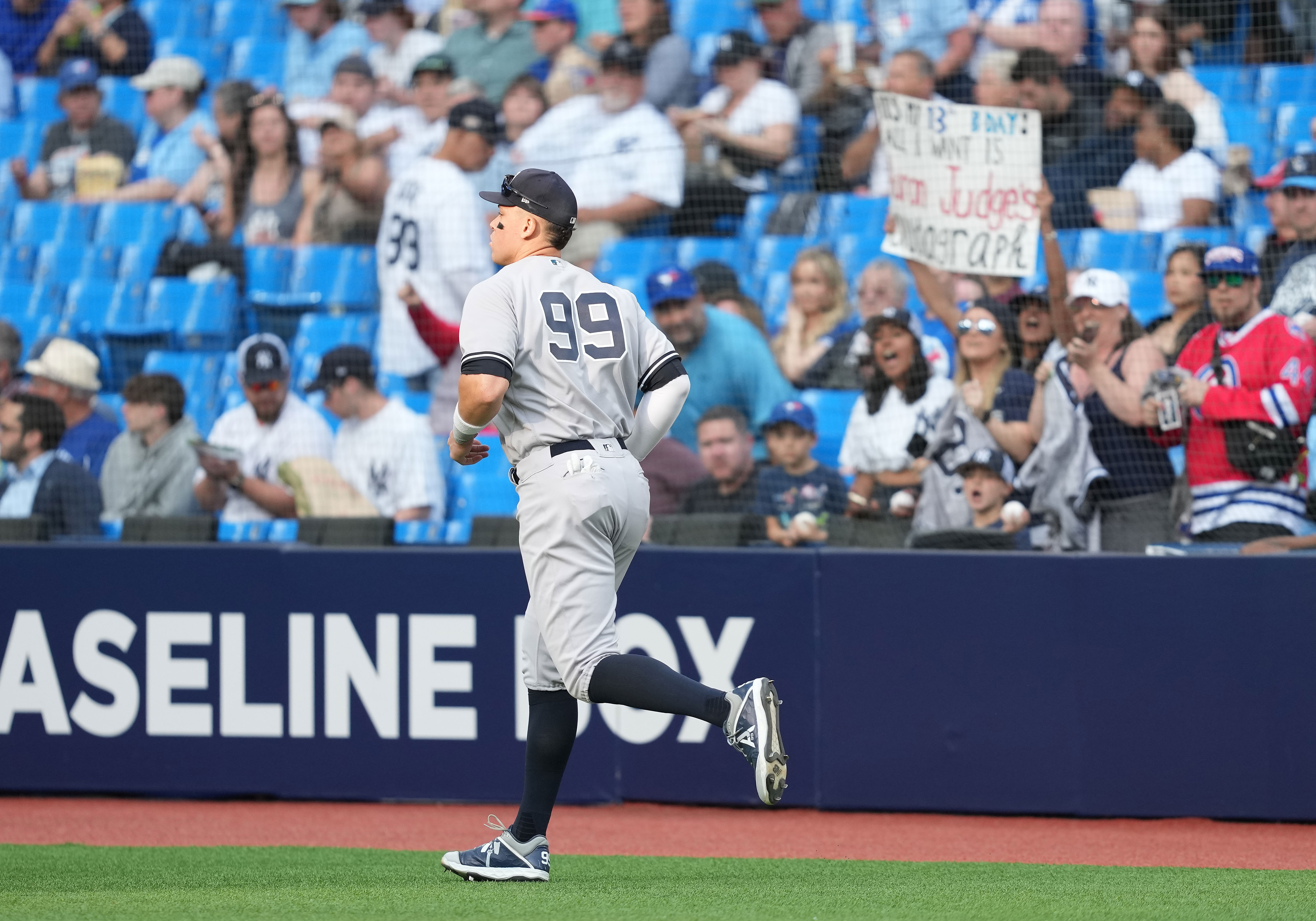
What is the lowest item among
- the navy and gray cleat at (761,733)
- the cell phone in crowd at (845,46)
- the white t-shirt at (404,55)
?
the navy and gray cleat at (761,733)

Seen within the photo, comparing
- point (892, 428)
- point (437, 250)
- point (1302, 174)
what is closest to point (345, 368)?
point (437, 250)

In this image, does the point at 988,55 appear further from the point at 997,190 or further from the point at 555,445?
the point at 555,445

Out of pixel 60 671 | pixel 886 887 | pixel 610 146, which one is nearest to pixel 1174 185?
pixel 610 146

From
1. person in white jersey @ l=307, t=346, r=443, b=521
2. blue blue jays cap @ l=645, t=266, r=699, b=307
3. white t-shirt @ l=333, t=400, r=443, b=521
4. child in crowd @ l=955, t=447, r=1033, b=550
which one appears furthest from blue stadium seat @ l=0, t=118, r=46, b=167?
child in crowd @ l=955, t=447, r=1033, b=550

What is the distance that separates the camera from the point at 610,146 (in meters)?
8.75

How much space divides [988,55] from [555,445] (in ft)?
17.2

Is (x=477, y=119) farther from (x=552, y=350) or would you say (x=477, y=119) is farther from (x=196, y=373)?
(x=552, y=350)

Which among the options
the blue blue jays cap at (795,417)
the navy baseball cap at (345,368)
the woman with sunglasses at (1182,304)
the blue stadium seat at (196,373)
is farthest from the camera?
the blue stadium seat at (196,373)

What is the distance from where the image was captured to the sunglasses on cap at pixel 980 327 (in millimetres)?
6602

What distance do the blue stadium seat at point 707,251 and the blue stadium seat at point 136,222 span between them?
3.38 m

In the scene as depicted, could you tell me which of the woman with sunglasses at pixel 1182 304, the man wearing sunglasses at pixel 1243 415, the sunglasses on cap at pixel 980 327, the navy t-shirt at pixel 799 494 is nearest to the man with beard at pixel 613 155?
the navy t-shirt at pixel 799 494

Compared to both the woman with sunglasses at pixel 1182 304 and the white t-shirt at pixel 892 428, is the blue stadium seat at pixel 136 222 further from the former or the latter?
the woman with sunglasses at pixel 1182 304

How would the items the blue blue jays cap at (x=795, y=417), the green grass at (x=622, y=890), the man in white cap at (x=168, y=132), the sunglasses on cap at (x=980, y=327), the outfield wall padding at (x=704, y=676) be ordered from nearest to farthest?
the green grass at (x=622, y=890) → the outfield wall padding at (x=704, y=676) → the sunglasses on cap at (x=980, y=327) → the blue blue jays cap at (x=795, y=417) → the man in white cap at (x=168, y=132)

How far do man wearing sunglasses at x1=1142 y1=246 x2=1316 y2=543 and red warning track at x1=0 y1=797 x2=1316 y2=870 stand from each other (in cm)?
111
